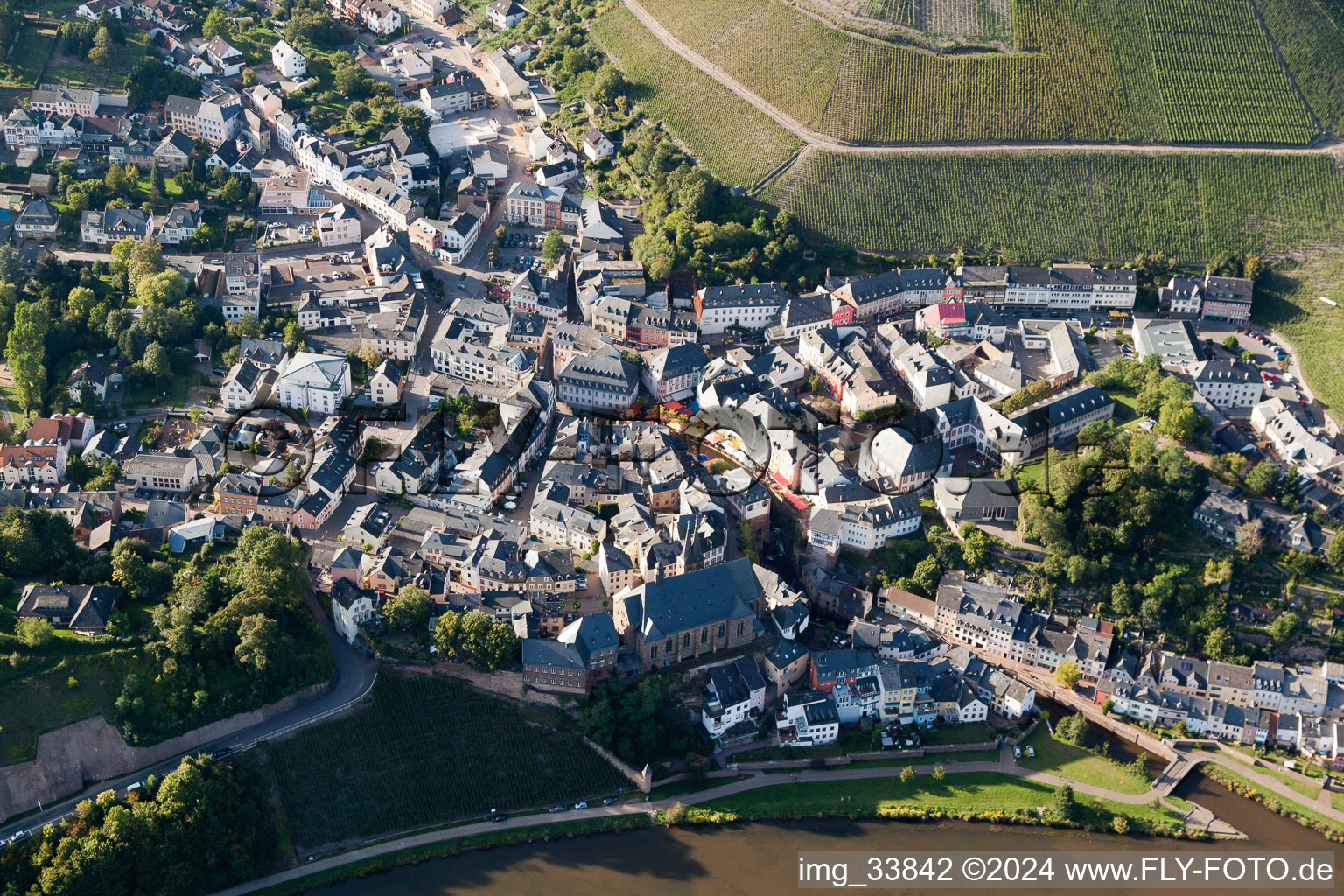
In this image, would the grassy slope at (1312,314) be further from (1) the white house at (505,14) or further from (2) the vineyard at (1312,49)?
(1) the white house at (505,14)

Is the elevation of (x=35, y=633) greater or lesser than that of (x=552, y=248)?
lesser

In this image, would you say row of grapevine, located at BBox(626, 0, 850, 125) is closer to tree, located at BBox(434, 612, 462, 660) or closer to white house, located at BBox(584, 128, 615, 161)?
white house, located at BBox(584, 128, 615, 161)

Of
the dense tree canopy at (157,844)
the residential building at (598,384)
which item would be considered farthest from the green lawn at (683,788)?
the residential building at (598,384)

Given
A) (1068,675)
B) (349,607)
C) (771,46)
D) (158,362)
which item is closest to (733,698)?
(1068,675)

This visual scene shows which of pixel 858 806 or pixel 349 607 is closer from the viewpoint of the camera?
pixel 858 806

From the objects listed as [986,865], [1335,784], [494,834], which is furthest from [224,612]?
[1335,784]

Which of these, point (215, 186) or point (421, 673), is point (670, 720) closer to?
point (421, 673)

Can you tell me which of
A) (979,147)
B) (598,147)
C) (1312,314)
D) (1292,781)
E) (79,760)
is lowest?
(79,760)

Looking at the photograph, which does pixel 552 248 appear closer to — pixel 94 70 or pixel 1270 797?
pixel 94 70
